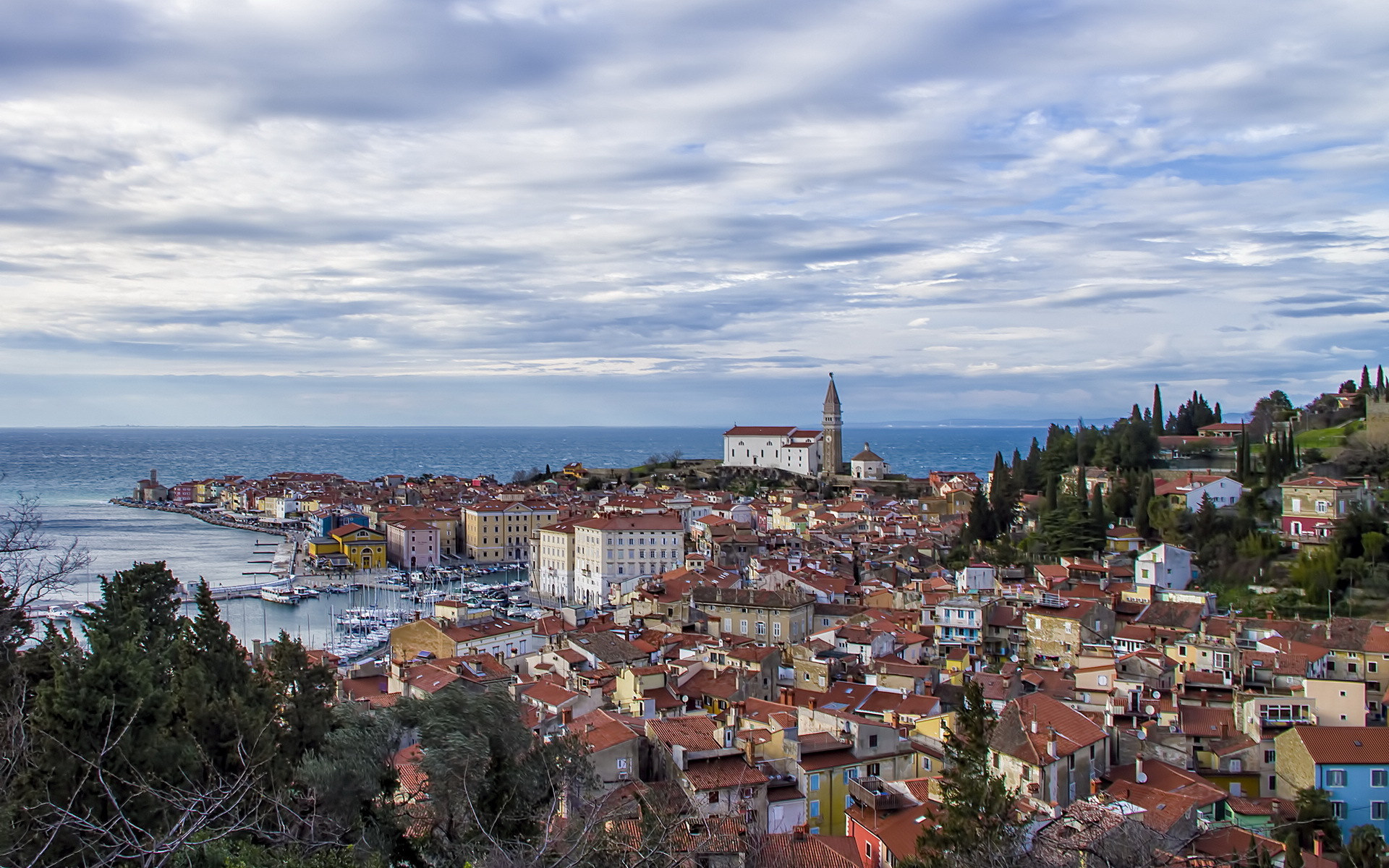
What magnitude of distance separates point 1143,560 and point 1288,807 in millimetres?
14619

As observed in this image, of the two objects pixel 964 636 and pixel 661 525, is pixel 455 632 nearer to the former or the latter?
pixel 964 636

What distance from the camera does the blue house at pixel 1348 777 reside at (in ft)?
45.0

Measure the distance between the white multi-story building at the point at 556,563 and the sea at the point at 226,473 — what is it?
5.89 m

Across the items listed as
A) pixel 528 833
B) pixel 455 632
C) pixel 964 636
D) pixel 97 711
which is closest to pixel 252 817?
pixel 97 711

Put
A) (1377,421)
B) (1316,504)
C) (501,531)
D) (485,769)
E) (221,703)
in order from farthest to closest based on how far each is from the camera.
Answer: (501,531) < (1377,421) < (1316,504) < (221,703) < (485,769)

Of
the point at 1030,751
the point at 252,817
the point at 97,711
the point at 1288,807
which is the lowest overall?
the point at 1288,807

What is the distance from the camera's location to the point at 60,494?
3270 inches

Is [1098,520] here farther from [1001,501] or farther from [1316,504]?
[1001,501]

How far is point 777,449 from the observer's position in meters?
75.7

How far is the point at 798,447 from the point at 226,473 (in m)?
68.1

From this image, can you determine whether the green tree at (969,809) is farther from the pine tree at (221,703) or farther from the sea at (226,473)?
the sea at (226,473)

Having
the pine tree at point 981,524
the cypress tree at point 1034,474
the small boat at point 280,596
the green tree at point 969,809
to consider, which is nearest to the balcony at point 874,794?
the green tree at point 969,809

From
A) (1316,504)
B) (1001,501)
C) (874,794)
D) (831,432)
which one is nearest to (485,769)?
(874,794)

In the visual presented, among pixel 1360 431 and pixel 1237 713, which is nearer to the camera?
pixel 1237 713
